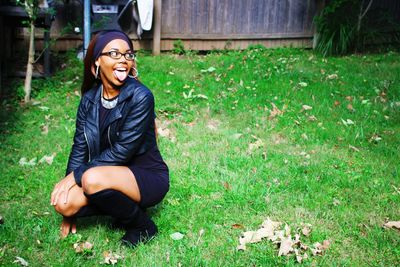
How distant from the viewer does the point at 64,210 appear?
3.22 m

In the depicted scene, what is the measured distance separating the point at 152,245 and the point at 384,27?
832 cm

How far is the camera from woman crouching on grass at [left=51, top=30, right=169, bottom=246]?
3.14 m

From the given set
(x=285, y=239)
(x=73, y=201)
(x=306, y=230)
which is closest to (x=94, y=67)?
(x=73, y=201)

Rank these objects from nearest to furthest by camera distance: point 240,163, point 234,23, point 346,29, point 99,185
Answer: point 99,185, point 240,163, point 346,29, point 234,23

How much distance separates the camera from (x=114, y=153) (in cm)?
327

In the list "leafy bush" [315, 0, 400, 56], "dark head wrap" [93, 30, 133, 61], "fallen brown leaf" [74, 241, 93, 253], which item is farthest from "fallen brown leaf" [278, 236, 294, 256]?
"leafy bush" [315, 0, 400, 56]

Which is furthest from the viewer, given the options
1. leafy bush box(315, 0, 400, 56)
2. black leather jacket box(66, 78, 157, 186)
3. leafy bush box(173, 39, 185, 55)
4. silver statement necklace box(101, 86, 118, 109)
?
Result: leafy bush box(173, 39, 185, 55)

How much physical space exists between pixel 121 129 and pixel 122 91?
27 cm

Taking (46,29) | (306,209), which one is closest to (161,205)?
(306,209)

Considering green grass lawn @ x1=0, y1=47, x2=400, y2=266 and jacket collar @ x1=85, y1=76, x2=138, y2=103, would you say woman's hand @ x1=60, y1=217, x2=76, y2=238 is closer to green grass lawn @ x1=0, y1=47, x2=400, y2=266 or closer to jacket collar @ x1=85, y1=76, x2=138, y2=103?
green grass lawn @ x1=0, y1=47, x2=400, y2=266

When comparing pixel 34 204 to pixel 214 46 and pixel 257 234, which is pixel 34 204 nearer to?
pixel 257 234

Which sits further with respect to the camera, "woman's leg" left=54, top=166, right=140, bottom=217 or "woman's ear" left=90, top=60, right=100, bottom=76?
"woman's ear" left=90, top=60, right=100, bottom=76

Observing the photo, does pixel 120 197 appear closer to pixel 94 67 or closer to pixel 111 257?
pixel 111 257

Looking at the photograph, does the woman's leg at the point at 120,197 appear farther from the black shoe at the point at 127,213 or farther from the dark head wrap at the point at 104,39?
the dark head wrap at the point at 104,39
